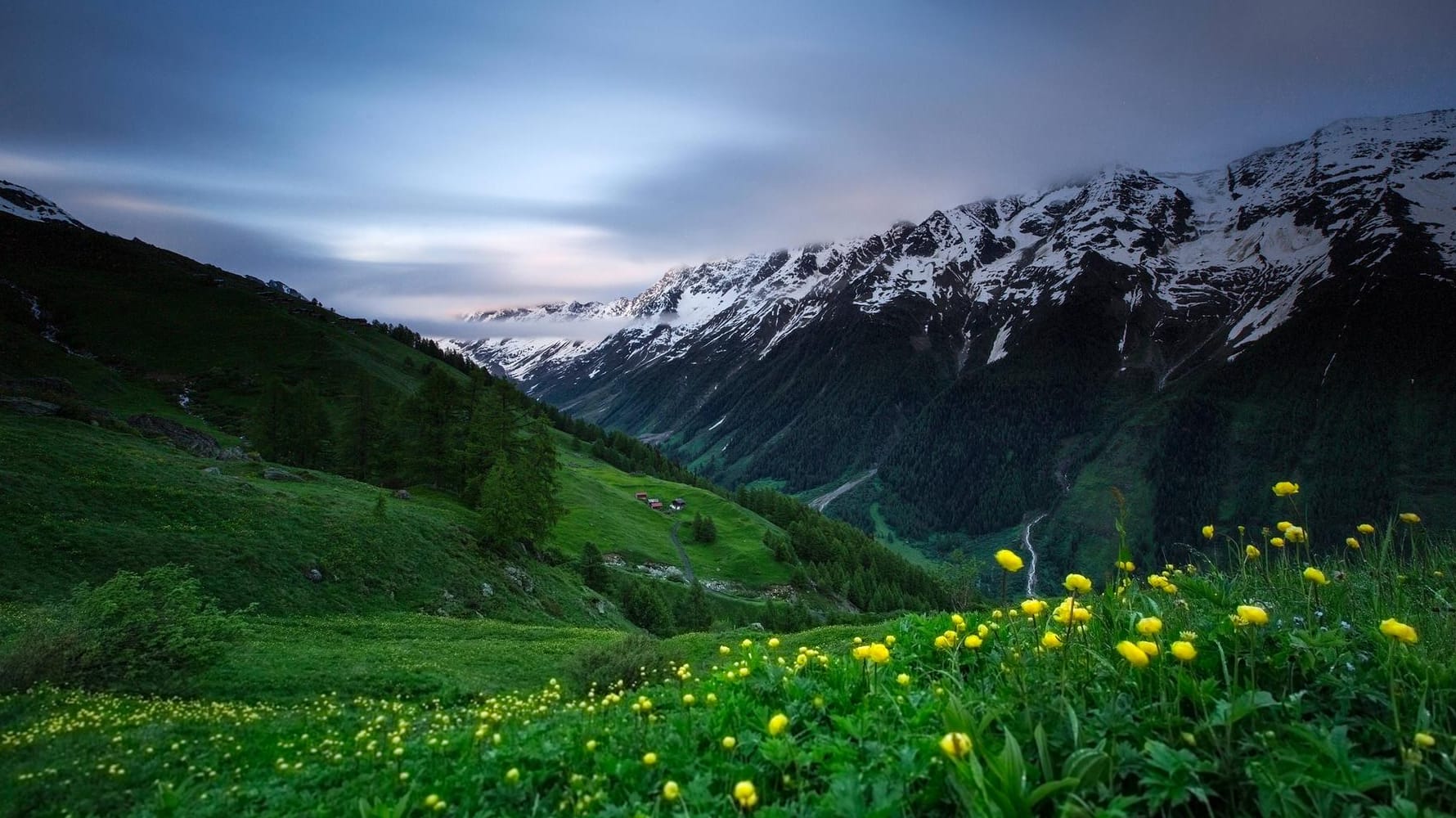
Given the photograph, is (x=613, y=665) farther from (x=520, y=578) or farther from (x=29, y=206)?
(x=29, y=206)

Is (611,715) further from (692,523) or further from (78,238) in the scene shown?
(78,238)

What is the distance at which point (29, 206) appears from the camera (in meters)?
161

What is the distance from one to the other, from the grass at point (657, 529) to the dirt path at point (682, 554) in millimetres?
651

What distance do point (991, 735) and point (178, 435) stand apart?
208 ft

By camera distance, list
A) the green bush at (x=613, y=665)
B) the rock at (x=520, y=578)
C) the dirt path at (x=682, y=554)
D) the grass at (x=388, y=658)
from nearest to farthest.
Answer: the green bush at (x=613, y=665), the grass at (x=388, y=658), the rock at (x=520, y=578), the dirt path at (x=682, y=554)

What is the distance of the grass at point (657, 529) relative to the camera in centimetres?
7031

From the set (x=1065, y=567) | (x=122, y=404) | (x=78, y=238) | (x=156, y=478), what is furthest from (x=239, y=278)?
(x=1065, y=567)

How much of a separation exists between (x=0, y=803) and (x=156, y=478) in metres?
30.5

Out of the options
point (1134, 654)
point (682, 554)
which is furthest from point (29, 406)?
point (1134, 654)

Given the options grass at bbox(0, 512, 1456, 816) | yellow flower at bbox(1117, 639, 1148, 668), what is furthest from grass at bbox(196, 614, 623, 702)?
yellow flower at bbox(1117, 639, 1148, 668)

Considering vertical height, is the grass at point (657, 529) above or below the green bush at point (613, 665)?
below

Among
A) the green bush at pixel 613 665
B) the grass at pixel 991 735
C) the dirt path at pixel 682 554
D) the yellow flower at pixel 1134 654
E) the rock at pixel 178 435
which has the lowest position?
the dirt path at pixel 682 554

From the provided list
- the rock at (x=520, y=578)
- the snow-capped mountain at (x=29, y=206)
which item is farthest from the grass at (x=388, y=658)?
the snow-capped mountain at (x=29, y=206)

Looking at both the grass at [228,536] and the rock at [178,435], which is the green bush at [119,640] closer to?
the grass at [228,536]
